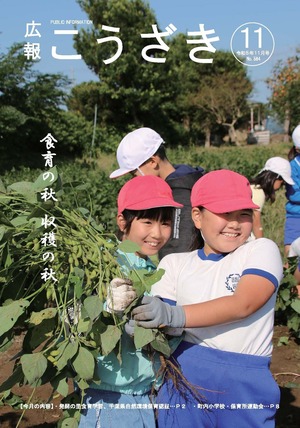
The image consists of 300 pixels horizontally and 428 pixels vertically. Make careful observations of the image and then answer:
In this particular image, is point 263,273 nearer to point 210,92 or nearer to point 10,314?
point 10,314

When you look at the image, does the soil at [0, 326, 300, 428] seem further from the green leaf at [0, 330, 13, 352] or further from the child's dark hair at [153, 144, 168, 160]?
the child's dark hair at [153, 144, 168, 160]

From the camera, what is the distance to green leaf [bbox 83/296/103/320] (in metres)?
1.43

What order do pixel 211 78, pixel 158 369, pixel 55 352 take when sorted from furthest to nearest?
pixel 211 78, pixel 158 369, pixel 55 352

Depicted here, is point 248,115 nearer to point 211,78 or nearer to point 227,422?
point 211,78

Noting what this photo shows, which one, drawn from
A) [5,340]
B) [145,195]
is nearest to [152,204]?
[145,195]

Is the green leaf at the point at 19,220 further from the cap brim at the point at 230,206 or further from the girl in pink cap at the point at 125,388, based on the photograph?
the cap brim at the point at 230,206

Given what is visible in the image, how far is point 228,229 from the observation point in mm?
1682

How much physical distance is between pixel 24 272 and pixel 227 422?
726 mm

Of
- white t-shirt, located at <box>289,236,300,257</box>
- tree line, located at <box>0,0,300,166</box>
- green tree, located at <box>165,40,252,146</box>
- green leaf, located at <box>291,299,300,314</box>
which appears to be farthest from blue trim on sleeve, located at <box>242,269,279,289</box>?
green tree, located at <box>165,40,252,146</box>

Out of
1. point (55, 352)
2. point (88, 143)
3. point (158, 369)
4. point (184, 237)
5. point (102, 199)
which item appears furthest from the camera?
point (88, 143)

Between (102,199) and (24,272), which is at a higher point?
(24,272)

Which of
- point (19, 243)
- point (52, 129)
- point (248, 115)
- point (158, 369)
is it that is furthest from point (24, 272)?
point (248, 115)

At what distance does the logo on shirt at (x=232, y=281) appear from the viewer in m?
1.63

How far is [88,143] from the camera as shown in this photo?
2420 cm
